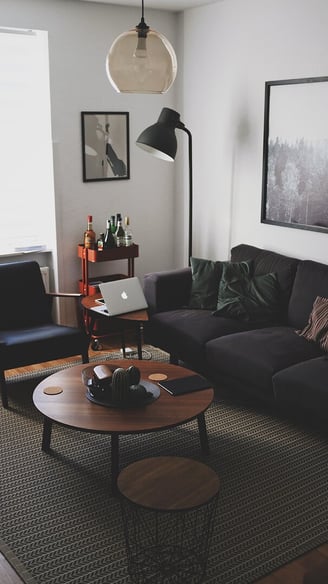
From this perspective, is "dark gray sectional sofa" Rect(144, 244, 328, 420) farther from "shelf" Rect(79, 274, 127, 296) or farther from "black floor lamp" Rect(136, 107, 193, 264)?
"black floor lamp" Rect(136, 107, 193, 264)

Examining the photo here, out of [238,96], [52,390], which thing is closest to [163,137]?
[238,96]

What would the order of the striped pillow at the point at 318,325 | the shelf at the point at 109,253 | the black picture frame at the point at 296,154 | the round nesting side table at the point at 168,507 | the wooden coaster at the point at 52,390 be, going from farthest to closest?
the shelf at the point at 109,253, the black picture frame at the point at 296,154, the striped pillow at the point at 318,325, the wooden coaster at the point at 52,390, the round nesting side table at the point at 168,507

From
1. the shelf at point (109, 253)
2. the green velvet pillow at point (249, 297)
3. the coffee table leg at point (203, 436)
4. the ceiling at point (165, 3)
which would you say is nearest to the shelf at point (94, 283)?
the shelf at point (109, 253)

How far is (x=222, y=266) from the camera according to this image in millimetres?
4816

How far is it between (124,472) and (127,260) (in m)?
3.21

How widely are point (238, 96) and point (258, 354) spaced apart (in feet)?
7.06

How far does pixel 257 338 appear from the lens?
4.11 meters

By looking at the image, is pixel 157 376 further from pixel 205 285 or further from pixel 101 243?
pixel 101 243

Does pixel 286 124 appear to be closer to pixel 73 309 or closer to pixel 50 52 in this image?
pixel 50 52

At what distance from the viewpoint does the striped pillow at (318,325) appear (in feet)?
13.1

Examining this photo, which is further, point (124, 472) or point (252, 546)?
point (252, 546)

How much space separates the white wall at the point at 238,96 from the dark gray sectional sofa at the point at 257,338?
27cm

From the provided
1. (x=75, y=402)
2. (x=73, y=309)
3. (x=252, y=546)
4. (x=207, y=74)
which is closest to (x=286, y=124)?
(x=207, y=74)

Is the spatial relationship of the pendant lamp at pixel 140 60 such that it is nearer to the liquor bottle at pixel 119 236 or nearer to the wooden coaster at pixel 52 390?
the wooden coaster at pixel 52 390
